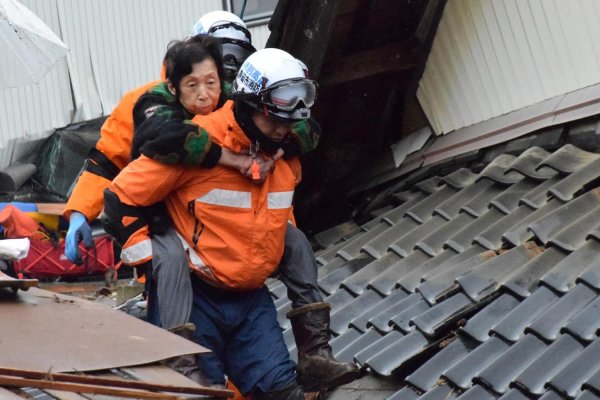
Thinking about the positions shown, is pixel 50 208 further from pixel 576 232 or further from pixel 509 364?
pixel 509 364

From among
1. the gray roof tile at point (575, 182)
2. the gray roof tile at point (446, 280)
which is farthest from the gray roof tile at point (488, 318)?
the gray roof tile at point (575, 182)

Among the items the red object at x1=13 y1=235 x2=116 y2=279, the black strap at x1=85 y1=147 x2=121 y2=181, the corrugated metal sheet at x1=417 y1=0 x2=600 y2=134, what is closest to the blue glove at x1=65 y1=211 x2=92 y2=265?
the black strap at x1=85 y1=147 x2=121 y2=181

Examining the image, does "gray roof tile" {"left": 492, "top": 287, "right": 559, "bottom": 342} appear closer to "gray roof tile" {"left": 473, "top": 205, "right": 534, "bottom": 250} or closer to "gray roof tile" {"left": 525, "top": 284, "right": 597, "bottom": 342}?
"gray roof tile" {"left": 525, "top": 284, "right": 597, "bottom": 342}

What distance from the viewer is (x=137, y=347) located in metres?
4.44

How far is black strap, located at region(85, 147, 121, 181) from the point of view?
20.9ft

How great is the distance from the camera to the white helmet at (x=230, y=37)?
6559 mm

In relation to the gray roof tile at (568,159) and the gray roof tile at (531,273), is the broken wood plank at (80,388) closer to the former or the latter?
the gray roof tile at (531,273)

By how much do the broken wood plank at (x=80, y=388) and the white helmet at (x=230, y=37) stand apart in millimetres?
2686

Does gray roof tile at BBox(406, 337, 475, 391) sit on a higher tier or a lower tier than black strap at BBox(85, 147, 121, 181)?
lower

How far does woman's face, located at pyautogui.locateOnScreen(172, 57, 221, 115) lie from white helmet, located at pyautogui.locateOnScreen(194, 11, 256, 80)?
692 millimetres

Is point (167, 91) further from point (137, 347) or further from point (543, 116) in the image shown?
point (543, 116)

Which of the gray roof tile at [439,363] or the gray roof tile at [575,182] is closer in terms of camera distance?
the gray roof tile at [439,363]

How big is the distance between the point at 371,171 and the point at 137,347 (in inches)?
173

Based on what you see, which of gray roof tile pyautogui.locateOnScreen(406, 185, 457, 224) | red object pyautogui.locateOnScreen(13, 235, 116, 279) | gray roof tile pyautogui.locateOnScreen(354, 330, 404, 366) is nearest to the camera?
gray roof tile pyautogui.locateOnScreen(354, 330, 404, 366)
